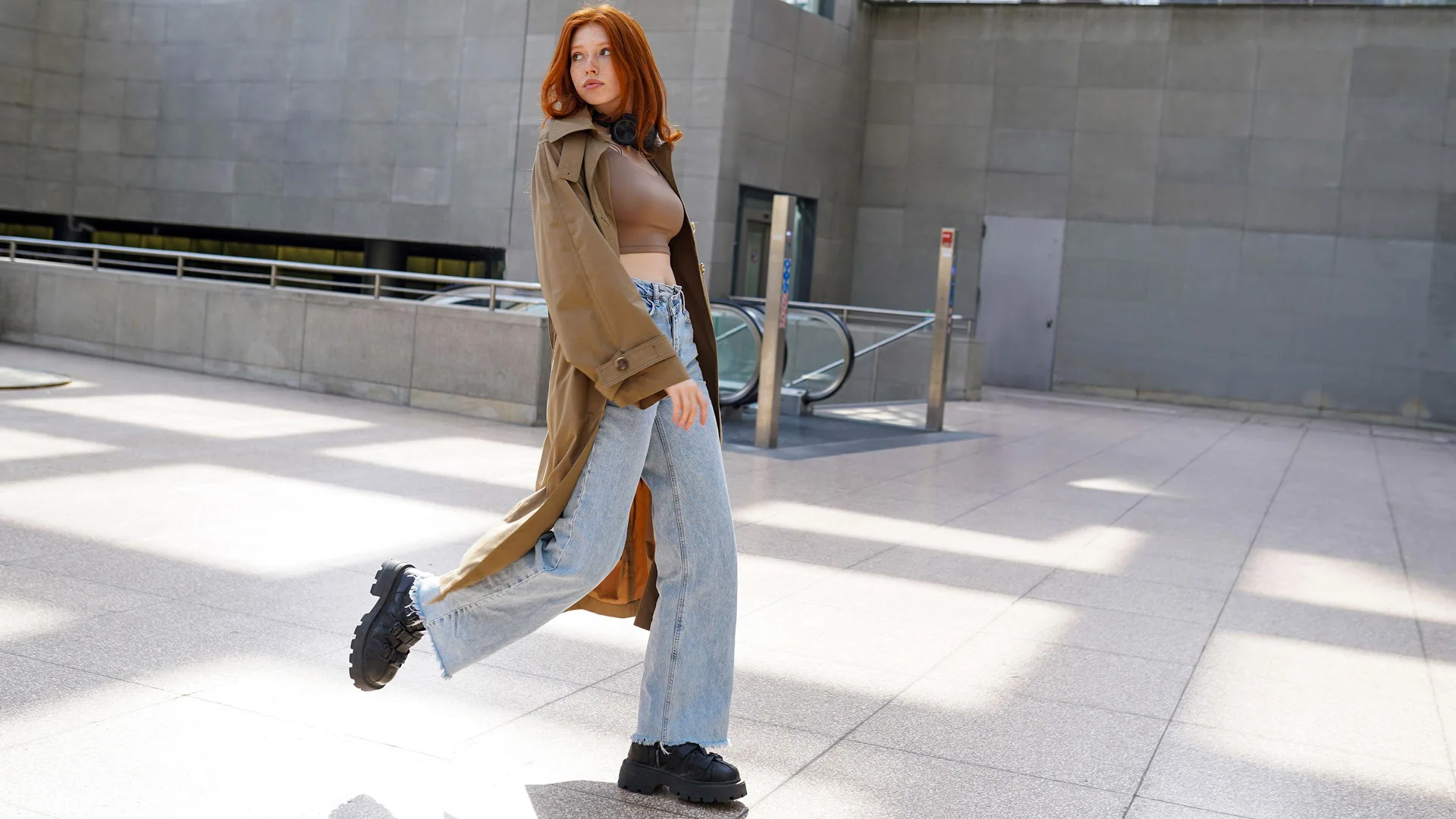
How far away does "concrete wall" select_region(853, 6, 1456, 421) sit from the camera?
66.4 ft

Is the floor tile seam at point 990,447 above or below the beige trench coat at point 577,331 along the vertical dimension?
below

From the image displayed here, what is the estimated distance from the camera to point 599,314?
117 inches

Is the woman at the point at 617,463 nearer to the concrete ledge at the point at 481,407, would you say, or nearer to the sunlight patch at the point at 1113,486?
the sunlight patch at the point at 1113,486

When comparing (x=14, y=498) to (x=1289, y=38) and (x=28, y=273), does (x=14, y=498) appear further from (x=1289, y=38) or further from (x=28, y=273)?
(x=1289, y=38)

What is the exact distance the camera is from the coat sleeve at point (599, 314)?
2.95m

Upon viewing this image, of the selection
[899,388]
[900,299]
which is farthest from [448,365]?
[900,299]

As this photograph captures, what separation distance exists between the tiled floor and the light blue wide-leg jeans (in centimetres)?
28

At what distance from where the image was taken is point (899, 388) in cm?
1653

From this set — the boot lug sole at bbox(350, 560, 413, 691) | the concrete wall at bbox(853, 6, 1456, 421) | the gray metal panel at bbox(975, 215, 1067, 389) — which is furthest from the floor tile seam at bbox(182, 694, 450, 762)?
the gray metal panel at bbox(975, 215, 1067, 389)

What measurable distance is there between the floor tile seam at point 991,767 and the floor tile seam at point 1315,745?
775 mm

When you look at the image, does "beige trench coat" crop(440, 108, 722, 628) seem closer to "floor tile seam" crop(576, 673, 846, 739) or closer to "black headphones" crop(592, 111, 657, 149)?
"black headphones" crop(592, 111, 657, 149)

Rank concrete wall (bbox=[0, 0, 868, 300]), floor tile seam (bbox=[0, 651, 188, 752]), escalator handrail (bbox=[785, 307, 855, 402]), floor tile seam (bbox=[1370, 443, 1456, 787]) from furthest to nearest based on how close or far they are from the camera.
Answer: concrete wall (bbox=[0, 0, 868, 300]), escalator handrail (bbox=[785, 307, 855, 402]), floor tile seam (bbox=[1370, 443, 1456, 787]), floor tile seam (bbox=[0, 651, 188, 752])

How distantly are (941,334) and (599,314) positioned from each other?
1110 centimetres

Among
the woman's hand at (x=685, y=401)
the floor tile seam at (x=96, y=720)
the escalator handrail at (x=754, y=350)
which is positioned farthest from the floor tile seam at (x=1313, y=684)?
the escalator handrail at (x=754, y=350)
